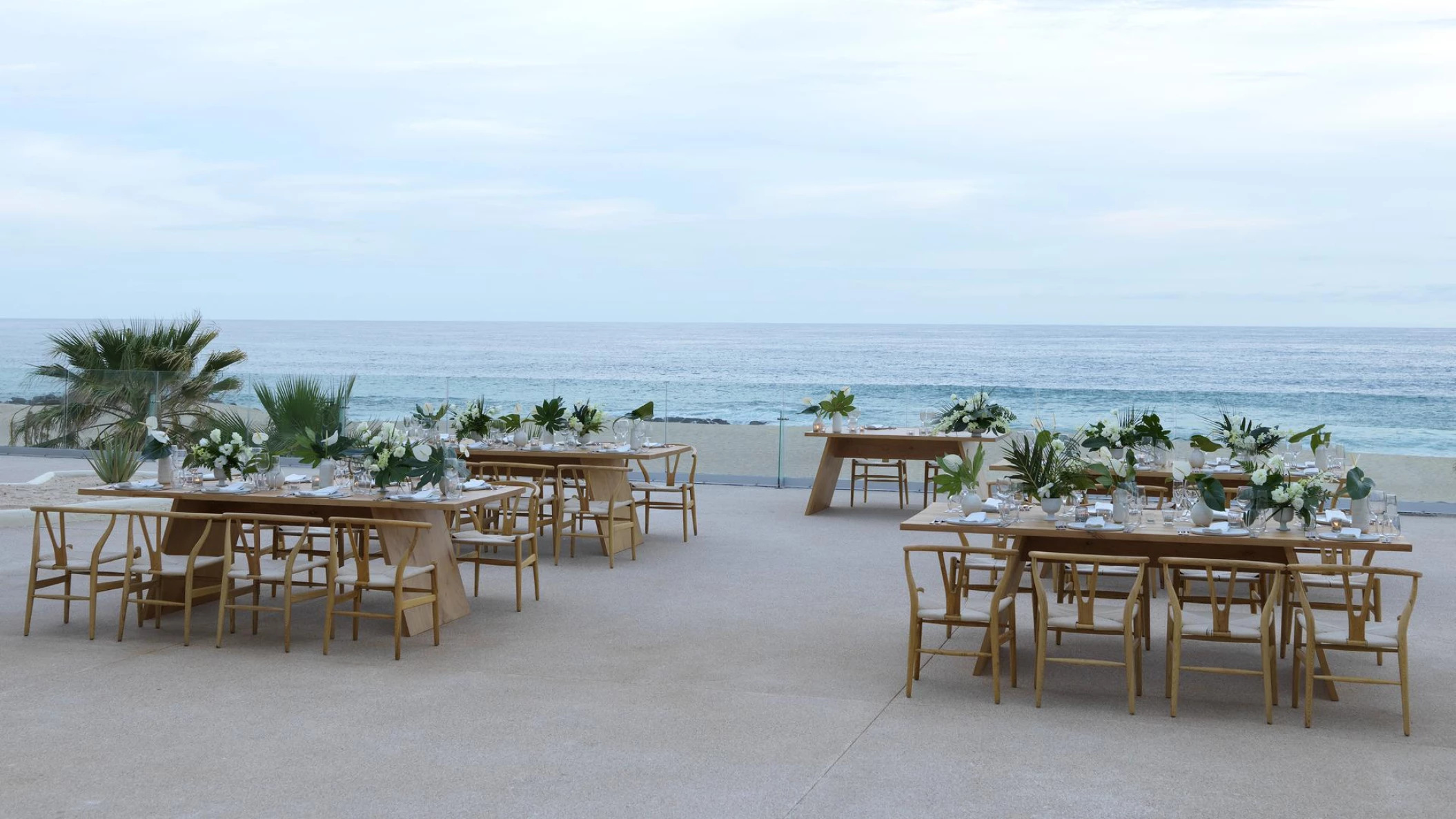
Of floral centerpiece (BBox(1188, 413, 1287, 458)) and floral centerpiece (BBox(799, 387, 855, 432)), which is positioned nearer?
floral centerpiece (BBox(1188, 413, 1287, 458))

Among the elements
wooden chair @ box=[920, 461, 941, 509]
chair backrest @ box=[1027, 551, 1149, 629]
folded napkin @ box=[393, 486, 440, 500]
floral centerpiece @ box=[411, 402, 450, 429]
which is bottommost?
wooden chair @ box=[920, 461, 941, 509]

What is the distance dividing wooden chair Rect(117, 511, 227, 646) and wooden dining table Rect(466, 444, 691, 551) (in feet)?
8.21

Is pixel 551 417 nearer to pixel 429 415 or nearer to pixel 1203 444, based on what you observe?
pixel 429 415

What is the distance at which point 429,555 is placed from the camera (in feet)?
21.9

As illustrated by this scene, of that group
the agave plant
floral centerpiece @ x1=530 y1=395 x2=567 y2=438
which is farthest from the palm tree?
floral centerpiece @ x1=530 y1=395 x2=567 y2=438

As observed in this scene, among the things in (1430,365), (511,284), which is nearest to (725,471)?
(511,284)

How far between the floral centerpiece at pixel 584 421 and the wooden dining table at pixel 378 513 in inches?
104

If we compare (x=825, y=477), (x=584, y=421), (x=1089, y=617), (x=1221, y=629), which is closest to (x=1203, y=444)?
(x=1221, y=629)

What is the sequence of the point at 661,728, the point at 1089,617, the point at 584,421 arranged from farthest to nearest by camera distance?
the point at 584,421, the point at 1089,617, the point at 661,728

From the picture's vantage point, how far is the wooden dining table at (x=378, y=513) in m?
6.43

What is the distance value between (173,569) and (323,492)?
839mm

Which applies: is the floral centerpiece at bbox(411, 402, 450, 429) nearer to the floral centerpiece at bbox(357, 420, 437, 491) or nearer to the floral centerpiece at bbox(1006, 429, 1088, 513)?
the floral centerpiece at bbox(357, 420, 437, 491)

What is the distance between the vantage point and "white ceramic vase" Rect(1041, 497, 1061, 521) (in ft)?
19.5

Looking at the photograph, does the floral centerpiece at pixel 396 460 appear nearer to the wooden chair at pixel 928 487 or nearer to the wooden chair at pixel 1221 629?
the wooden chair at pixel 1221 629
